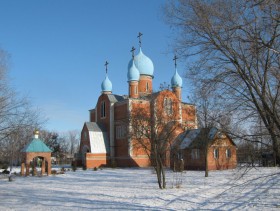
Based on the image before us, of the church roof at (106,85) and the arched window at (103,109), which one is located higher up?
the church roof at (106,85)

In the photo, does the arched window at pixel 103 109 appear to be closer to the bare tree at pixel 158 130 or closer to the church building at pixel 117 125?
the church building at pixel 117 125

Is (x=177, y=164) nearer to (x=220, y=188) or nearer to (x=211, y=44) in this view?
(x=220, y=188)

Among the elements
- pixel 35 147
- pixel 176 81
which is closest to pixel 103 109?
pixel 176 81

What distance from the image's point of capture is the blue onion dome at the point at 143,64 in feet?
150

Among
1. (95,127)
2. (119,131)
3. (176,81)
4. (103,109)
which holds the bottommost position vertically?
(119,131)

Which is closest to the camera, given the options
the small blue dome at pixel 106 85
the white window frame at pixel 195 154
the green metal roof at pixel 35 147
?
the green metal roof at pixel 35 147

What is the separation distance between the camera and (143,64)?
1806 inches

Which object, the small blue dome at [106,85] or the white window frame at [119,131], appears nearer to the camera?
the white window frame at [119,131]

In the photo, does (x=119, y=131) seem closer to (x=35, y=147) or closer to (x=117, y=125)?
(x=117, y=125)

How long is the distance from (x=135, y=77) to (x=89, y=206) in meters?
32.1

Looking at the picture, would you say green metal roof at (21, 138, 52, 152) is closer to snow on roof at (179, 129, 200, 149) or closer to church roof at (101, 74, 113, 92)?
snow on roof at (179, 129, 200, 149)

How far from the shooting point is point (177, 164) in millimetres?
28531

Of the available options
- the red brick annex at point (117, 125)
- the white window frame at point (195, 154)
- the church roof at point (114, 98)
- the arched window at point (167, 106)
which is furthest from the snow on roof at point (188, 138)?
the church roof at point (114, 98)

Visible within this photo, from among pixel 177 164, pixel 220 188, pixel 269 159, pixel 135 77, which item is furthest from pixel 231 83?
pixel 135 77
